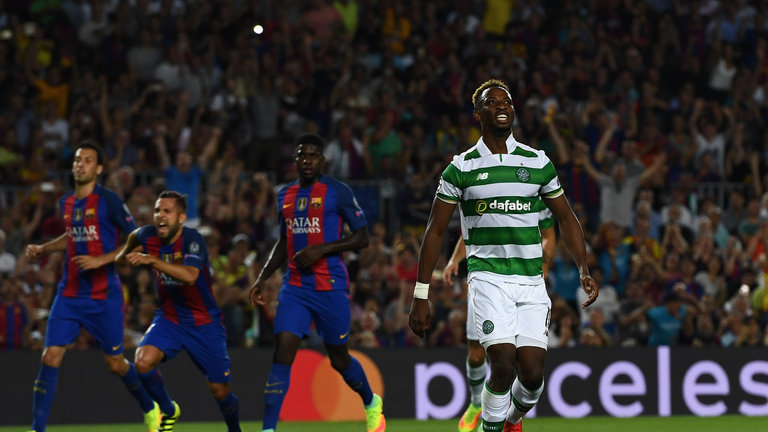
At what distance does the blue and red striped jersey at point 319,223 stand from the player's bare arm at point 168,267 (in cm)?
Answer: 77

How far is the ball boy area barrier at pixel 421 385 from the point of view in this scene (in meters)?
13.6

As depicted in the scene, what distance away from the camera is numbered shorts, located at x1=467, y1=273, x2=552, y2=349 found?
7906 millimetres

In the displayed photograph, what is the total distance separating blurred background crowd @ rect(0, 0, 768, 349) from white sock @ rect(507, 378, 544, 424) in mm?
6147

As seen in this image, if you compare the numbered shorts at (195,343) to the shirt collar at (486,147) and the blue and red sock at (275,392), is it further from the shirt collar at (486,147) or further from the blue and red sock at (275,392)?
the shirt collar at (486,147)

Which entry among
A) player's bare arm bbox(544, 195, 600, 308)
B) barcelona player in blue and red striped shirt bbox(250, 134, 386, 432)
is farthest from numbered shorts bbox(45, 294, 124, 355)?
player's bare arm bbox(544, 195, 600, 308)

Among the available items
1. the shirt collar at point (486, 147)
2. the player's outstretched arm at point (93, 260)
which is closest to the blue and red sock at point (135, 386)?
the player's outstretched arm at point (93, 260)

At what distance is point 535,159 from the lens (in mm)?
8039

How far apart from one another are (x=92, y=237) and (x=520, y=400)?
415cm

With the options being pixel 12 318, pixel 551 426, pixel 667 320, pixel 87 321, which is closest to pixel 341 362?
pixel 87 321

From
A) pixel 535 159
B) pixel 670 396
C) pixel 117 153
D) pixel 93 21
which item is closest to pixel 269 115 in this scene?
pixel 117 153

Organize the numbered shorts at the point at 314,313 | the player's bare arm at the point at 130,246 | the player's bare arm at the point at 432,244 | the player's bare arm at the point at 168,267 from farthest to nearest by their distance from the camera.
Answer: the player's bare arm at the point at 130,246 → the numbered shorts at the point at 314,313 → the player's bare arm at the point at 168,267 → the player's bare arm at the point at 432,244

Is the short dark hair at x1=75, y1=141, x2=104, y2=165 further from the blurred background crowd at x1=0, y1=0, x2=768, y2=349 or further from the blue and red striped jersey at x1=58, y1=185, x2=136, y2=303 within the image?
the blurred background crowd at x1=0, y1=0, x2=768, y2=349

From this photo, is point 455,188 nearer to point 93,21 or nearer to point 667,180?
point 667,180

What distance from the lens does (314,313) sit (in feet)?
32.1
